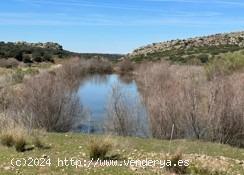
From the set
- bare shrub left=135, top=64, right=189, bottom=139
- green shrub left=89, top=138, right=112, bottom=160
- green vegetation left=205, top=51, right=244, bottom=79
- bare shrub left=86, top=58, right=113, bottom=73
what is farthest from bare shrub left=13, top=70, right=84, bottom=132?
bare shrub left=86, top=58, right=113, bottom=73

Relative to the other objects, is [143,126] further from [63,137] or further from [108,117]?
[63,137]

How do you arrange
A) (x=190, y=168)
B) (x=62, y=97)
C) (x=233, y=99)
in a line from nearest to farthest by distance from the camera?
1. (x=190, y=168)
2. (x=233, y=99)
3. (x=62, y=97)

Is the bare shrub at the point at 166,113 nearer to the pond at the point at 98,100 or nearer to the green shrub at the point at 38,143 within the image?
the pond at the point at 98,100

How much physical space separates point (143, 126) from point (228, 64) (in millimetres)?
23311

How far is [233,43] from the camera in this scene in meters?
109

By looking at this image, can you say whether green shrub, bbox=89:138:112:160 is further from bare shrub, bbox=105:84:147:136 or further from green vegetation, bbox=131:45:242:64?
green vegetation, bbox=131:45:242:64

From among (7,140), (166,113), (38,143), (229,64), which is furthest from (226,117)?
(229,64)

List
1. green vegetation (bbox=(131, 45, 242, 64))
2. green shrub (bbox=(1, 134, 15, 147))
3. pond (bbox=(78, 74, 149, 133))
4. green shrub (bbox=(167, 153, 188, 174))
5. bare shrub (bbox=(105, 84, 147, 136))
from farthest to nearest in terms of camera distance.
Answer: green vegetation (bbox=(131, 45, 242, 64)) < pond (bbox=(78, 74, 149, 133)) < bare shrub (bbox=(105, 84, 147, 136)) < green shrub (bbox=(1, 134, 15, 147)) < green shrub (bbox=(167, 153, 188, 174))

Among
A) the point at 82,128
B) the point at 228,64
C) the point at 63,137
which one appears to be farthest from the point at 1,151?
the point at 228,64

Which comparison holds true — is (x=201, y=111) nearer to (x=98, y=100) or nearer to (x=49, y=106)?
(x=49, y=106)

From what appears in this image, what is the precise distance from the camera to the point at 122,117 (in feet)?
84.7

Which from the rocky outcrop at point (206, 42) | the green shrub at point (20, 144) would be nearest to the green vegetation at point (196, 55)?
the rocky outcrop at point (206, 42)

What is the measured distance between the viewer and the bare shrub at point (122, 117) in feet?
84.5

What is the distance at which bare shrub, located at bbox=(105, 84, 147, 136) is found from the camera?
25.8 m
